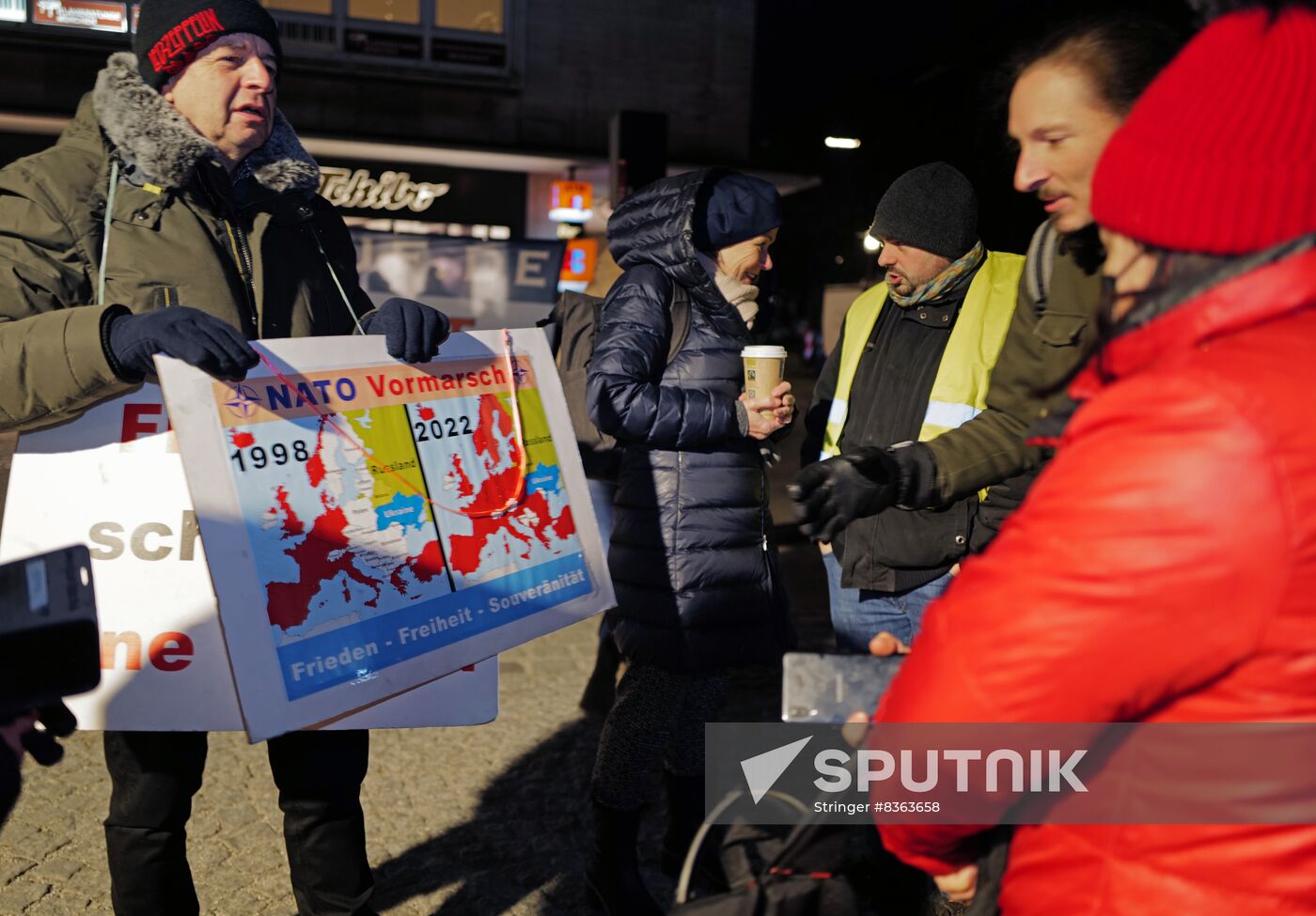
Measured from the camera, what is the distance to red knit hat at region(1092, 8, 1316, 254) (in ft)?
3.48

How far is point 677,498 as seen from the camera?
3.18 metres

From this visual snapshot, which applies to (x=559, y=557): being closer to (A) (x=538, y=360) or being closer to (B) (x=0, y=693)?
(A) (x=538, y=360)

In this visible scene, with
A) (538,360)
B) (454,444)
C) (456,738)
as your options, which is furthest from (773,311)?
(456,738)

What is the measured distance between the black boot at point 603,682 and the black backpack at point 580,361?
1.34 meters

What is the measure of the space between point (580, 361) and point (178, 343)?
1858 mm

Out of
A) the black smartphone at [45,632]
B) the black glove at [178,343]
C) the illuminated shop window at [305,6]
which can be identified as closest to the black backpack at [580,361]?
the black glove at [178,343]

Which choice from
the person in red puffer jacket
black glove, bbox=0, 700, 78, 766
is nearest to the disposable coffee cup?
the person in red puffer jacket

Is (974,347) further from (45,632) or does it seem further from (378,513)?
(45,632)

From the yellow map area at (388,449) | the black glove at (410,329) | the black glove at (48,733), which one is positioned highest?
the black glove at (410,329)

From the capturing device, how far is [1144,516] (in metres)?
1.01

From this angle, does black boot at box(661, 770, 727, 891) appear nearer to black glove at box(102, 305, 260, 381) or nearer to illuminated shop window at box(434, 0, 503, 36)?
black glove at box(102, 305, 260, 381)

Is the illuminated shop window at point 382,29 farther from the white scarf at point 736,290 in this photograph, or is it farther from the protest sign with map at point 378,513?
the protest sign with map at point 378,513

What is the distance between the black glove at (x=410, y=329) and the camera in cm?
230

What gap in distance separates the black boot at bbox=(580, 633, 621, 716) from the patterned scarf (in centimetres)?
227
